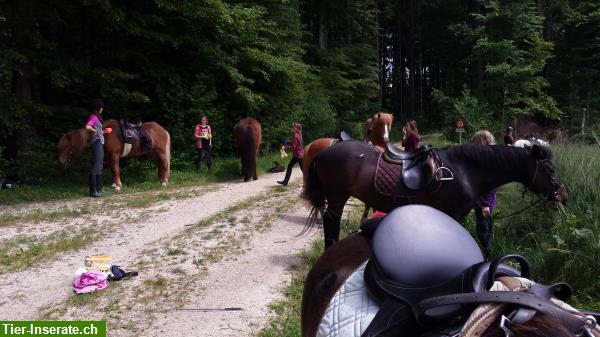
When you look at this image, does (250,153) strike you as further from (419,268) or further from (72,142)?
(419,268)

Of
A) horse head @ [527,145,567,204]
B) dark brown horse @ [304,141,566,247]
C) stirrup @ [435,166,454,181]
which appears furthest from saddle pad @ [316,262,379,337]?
horse head @ [527,145,567,204]

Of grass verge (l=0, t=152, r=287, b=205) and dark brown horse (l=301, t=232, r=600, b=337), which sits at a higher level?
dark brown horse (l=301, t=232, r=600, b=337)

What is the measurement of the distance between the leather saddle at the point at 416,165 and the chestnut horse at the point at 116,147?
7881 mm

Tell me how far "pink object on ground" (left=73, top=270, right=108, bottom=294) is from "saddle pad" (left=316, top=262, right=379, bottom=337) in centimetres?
378

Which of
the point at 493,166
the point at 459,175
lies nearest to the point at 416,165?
the point at 459,175

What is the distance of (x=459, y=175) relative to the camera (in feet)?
15.2

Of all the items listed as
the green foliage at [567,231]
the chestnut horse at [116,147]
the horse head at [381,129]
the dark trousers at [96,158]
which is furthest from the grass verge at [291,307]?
the chestnut horse at [116,147]

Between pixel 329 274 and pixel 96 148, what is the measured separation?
9080 mm

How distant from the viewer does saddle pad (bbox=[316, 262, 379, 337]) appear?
1.62 metres

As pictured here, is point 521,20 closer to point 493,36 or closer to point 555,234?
point 493,36

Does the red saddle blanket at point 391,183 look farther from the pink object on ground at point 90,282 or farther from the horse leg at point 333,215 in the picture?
the pink object on ground at point 90,282

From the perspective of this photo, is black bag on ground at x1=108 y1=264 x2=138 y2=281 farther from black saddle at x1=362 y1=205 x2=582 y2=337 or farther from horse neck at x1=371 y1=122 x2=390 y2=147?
horse neck at x1=371 y1=122 x2=390 y2=147

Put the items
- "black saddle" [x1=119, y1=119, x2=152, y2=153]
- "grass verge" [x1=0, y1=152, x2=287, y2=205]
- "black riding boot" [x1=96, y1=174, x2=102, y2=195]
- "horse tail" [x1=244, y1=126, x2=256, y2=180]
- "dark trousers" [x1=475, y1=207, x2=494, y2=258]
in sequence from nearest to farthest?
"dark trousers" [x1=475, y1=207, x2=494, y2=258]
"grass verge" [x1=0, y1=152, x2=287, y2=205]
"black riding boot" [x1=96, y1=174, x2=102, y2=195]
"black saddle" [x1=119, y1=119, x2=152, y2=153]
"horse tail" [x1=244, y1=126, x2=256, y2=180]

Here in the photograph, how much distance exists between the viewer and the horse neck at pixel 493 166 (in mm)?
4520
